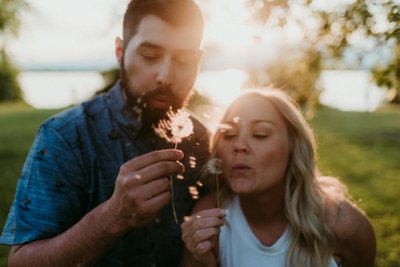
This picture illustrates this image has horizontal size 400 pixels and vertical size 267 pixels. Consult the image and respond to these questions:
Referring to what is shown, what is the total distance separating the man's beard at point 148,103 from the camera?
12.0 ft

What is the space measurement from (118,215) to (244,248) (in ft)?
5.13

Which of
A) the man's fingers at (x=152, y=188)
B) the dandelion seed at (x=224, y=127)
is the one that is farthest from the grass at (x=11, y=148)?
the man's fingers at (x=152, y=188)

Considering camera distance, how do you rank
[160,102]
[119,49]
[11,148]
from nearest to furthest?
1. [160,102]
2. [119,49]
3. [11,148]

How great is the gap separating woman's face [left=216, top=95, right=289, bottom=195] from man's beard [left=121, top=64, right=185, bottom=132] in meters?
0.46

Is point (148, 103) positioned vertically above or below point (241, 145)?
above

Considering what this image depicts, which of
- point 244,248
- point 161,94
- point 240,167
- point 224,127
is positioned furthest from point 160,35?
point 244,248

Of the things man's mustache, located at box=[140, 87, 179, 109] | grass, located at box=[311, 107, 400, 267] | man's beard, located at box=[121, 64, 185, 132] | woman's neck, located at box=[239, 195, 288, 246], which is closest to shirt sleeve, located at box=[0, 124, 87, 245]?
man's beard, located at box=[121, 64, 185, 132]

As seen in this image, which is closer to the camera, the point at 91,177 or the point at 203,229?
the point at 203,229

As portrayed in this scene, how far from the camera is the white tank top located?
390 centimetres

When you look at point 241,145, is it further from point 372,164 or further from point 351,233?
point 372,164

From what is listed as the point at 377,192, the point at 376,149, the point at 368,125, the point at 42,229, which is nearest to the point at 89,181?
the point at 42,229

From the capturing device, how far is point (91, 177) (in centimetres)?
375

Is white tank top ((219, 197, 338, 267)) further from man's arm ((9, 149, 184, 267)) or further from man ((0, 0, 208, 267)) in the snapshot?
man's arm ((9, 149, 184, 267))

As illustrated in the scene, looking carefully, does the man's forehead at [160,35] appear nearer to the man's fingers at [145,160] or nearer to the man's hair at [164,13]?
the man's hair at [164,13]
